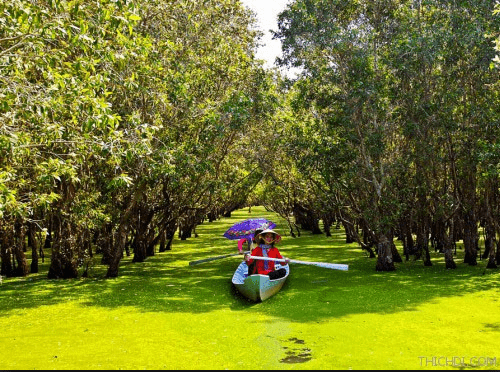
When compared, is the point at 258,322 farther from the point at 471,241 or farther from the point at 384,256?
the point at 471,241

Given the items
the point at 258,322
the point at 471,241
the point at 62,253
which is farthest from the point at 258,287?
the point at 471,241

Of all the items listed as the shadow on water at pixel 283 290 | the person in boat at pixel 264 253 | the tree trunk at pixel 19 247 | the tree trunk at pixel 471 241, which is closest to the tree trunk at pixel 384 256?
the shadow on water at pixel 283 290

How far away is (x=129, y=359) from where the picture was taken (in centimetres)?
916

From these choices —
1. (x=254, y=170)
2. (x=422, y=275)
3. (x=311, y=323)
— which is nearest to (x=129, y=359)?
Answer: (x=311, y=323)

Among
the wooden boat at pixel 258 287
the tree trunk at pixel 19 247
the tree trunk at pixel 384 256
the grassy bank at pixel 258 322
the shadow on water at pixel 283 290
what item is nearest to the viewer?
the grassy bank at pixel 258 322

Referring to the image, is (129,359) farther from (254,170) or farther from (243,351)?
(254,170)

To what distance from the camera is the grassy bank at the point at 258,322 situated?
9055mm

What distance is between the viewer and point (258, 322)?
11922 mm

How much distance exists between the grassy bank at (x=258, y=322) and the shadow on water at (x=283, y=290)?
35 millimetres

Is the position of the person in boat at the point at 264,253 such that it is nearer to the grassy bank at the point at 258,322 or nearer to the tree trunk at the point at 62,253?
the grassy bank at the point at 258,322

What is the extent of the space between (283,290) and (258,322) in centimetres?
426

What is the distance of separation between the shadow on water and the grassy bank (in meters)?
0.04

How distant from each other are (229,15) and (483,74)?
29.1 ft

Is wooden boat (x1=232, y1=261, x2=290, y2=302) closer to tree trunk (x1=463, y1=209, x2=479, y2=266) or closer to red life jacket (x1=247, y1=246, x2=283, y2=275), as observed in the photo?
red life jacket (x1=247, y1=246, x2=283, y2=275)
